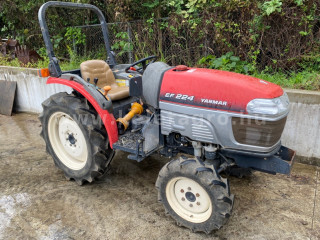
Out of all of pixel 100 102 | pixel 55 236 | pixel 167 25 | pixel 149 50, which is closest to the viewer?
pixel 55 236

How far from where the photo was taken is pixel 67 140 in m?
2.96

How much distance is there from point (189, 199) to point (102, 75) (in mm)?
1798

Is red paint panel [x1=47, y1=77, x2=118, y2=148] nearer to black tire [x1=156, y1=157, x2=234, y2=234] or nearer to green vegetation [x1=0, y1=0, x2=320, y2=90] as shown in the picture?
black tire [x1=156, y1=157, x2=234, y2=234]

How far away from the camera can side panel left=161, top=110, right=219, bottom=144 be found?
2082mm

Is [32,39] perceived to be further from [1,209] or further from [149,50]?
[1,209]

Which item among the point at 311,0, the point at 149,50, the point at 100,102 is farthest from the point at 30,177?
the point at 311,0

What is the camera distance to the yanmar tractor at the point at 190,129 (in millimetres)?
1974

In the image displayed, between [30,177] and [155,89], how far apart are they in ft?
6.14

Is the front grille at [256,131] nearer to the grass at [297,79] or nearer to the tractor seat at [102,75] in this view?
the tractor seat at [102,75]

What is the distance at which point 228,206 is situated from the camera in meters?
1.96

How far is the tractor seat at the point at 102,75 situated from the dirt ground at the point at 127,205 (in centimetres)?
92

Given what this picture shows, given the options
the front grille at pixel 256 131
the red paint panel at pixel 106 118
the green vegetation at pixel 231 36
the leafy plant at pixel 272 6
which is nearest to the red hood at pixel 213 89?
the front grille at pixel 256 131

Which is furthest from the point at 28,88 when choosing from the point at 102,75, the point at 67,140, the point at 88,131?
the point at 88,131

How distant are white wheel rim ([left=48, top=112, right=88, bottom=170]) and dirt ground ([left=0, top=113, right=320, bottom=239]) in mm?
238
